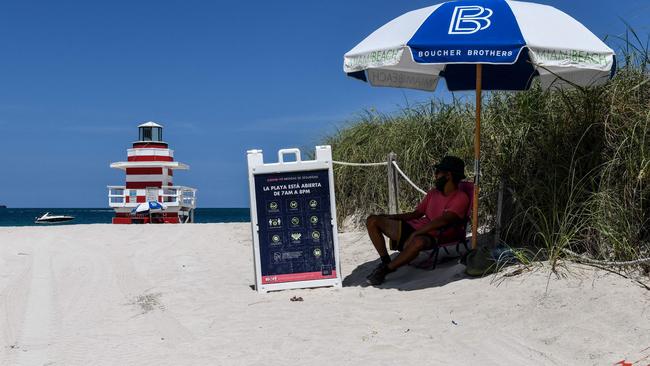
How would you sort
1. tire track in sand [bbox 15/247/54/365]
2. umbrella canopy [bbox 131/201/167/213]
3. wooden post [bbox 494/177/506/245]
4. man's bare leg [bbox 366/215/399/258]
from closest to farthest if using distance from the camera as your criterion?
1. tire track in sand [bbox 15/247/54/365]
2. man's bare leg [bbox 366/215/399/258]
3. wooden post [bbox 494/177/506/245]
4. umbrella canopy [bbox 131/201/167/213]

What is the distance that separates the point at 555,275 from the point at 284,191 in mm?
2661

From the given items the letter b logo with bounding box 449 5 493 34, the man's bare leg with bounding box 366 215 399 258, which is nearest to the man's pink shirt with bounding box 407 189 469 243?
the man's bare leg with bounding box 366 215 399 258

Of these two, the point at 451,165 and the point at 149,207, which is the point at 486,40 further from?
the point at 149,207

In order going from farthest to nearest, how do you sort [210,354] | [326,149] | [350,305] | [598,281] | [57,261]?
[57,261] → [326,149] → [350,305] → [598,281] → [210,354]

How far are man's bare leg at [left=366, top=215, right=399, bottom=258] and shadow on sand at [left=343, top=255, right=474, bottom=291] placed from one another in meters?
0.35

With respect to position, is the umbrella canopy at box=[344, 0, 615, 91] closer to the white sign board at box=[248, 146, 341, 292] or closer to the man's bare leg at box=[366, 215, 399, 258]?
the white sign board at box=[248, 146, 341, 292]

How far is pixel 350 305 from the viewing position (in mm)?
5691

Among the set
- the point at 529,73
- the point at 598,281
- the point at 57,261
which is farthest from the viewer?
the point at 57,261

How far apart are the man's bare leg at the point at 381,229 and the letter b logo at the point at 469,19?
2.07 m

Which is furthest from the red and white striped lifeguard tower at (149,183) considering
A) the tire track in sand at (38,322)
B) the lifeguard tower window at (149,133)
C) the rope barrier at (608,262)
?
the rope barrier at (608,262)

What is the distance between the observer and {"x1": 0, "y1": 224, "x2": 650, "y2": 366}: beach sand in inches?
169

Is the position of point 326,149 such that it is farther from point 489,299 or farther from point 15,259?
point 15,259

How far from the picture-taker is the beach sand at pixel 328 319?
4.30 m

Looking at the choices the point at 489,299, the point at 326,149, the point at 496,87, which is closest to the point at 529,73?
the point at 496,87
